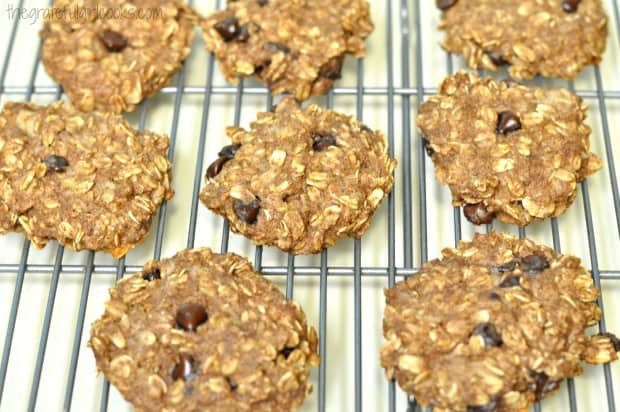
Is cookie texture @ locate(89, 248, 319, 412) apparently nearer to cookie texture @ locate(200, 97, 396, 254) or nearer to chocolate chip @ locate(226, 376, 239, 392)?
chocolate chip @ locate(226, 376, 239, 392)

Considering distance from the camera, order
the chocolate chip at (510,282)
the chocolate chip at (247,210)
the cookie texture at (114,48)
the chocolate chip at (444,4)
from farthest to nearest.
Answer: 1. the chocolate chip at (444,4)
2. the cookie texture at (114,48)
3. the chocolate chip at (247,210)
4. the chocolate chip at (510,282)

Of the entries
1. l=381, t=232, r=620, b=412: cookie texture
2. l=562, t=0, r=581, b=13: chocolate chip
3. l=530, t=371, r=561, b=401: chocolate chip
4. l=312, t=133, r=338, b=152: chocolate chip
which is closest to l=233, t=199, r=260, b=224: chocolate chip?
l=312, t=133, r=338, b=152: chocolate chip

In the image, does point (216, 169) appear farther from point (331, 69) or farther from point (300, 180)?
point (331, 69)

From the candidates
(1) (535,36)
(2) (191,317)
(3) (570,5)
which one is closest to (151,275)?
(2) (191,317)

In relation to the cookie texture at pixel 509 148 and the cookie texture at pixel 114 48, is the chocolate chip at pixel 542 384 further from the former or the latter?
the cookie texture at pixel 114 48

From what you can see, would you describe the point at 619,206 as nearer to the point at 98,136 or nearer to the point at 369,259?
the point at 369,259

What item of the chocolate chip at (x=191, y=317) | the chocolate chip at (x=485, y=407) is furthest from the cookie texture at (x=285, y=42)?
the chocolate chip at (x=485, y=407)
